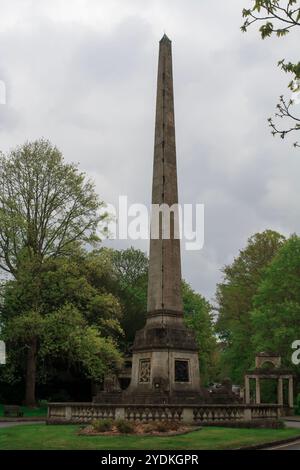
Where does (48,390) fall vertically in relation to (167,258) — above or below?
below

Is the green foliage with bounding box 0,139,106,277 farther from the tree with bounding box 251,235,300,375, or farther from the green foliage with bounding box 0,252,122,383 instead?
the tree with bounding box 251,235,300,375

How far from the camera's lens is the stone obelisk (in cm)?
2328

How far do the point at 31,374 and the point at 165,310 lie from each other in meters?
14.5

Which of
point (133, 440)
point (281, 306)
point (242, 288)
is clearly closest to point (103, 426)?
point (133, 440)

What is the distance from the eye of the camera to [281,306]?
4122 centimetres

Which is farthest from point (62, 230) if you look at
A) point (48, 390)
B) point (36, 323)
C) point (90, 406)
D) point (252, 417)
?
point (252, 417)

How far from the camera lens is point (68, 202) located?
124 feet

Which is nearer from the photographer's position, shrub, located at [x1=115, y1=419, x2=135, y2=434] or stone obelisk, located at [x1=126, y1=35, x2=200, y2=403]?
shrub, located at [x1=115, y1=419, x2=135, y2=434]

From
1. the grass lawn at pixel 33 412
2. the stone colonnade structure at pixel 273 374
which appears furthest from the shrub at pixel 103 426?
the stone colonnade structure at pixel 273 374

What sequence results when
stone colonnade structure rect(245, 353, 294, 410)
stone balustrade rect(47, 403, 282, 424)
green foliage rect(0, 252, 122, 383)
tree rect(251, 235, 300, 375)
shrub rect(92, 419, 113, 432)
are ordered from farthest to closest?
tree rect(251, 235, 300, 375) → stone colonnade structure rect(245, 353, 294, 410) → green foliage rect(0, 252, 122, 383) → stone balustrade rect(47, 403, 282, 424) → shrub rect(92, 419, 113, 432)

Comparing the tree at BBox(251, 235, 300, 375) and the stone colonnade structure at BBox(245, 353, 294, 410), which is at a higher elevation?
the tree at BBox(251, 235, 300, 375)

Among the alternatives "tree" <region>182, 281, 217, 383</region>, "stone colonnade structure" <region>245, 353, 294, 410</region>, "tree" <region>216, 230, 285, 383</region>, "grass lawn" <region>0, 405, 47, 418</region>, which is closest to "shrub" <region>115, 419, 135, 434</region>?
"grass lawn" <region>0, 405, 47, 418</region>
